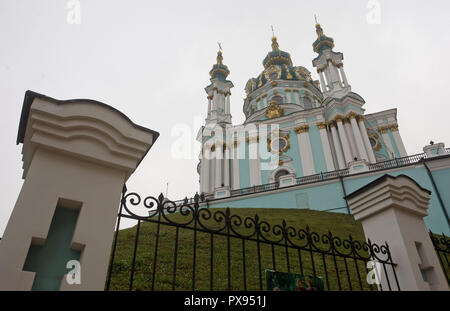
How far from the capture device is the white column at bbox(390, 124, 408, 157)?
26586mm

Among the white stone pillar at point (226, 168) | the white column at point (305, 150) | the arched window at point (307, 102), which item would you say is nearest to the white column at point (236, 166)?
the white stone pillar at point (226, 168)

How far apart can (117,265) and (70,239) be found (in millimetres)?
5077

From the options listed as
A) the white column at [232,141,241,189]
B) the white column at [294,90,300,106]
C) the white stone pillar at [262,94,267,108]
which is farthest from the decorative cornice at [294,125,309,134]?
the white stone pillar at [262,94,267,108]

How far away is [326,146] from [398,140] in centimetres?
647

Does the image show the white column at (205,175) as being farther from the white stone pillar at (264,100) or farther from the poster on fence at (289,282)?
the poster on fence at (289,282)

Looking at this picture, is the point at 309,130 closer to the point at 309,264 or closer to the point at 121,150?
the point at 309,264

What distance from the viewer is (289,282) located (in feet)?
10.5

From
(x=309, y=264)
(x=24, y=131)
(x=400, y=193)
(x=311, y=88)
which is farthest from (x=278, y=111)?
(x=24, y=131)

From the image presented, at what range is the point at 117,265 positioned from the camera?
23.5 ft

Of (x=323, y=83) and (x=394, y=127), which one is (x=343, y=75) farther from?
(x=394, y=127)

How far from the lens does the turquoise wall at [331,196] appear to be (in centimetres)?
1772

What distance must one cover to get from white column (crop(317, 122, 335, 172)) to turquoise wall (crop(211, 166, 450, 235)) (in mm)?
5209

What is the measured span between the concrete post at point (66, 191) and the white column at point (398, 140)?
1109 inches

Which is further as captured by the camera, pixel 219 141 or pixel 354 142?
pixel 219 141
